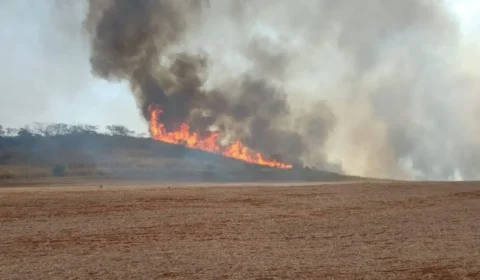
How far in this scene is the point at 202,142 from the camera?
9512 centimetres

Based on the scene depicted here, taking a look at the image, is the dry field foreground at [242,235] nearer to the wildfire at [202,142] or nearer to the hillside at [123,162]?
the hillside at [123,162]

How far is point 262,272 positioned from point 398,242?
832 centimetres

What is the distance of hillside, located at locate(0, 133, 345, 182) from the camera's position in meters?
82.7

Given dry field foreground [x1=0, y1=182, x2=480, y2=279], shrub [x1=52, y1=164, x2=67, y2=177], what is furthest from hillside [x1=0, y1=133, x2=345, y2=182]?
dry field foreground [x1=0, y1=182, x2=480, y2=279]

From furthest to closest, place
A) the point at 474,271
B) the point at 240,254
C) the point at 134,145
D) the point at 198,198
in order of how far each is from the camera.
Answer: the point at 134,145 < the point at 198,198 < the point at 240,254 < the point at 474,271

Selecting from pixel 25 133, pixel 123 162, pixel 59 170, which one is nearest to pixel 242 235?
pixel 59 170

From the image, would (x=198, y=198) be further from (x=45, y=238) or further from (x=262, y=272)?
(x=262, y=272)

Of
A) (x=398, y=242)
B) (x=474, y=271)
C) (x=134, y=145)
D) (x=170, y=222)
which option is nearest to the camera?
(x=474, y=271)

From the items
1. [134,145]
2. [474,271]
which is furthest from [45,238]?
[134,145]

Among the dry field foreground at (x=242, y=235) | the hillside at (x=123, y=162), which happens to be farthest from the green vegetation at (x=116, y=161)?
the dry field foreground at (x=242, y=235)

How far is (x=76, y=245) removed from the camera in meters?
24.9

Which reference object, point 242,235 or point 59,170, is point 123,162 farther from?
point 242,235

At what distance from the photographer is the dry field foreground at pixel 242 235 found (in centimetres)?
1956

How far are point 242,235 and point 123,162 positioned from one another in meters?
67.5
